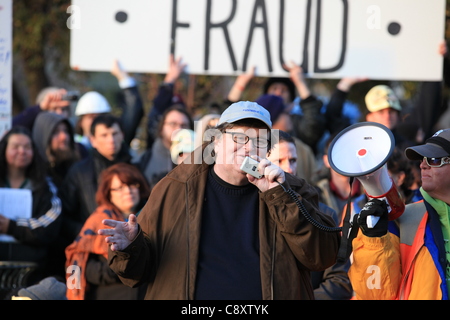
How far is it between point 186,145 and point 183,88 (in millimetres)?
7393

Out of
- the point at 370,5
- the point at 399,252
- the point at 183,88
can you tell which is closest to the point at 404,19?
the point at 370,5

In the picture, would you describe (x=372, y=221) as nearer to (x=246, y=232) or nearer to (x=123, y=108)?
(x=246, y=232)

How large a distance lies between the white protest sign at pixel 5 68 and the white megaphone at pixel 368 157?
3.58 m

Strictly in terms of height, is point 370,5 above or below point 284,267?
above

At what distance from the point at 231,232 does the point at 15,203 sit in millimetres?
2993

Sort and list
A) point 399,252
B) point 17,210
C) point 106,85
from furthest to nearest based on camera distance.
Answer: point 106,85, point 17,210, point 399,252

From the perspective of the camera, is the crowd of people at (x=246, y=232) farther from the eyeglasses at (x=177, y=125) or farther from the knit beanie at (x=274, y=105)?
the eyeglasses at (x=177, y=125)

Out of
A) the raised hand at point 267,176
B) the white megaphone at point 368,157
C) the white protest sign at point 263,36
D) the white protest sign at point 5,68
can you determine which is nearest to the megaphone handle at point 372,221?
the white megaphone at point 368,157

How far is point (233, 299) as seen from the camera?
3.37 metres

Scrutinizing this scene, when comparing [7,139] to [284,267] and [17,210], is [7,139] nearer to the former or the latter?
[17,210]

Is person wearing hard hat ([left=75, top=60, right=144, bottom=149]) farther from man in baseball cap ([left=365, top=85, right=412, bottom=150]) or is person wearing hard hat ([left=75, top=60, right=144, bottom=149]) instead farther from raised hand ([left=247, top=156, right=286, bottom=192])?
raised hand ([left=247, top=156, right=286, bottom=192])

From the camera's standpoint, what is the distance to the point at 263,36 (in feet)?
19.9
